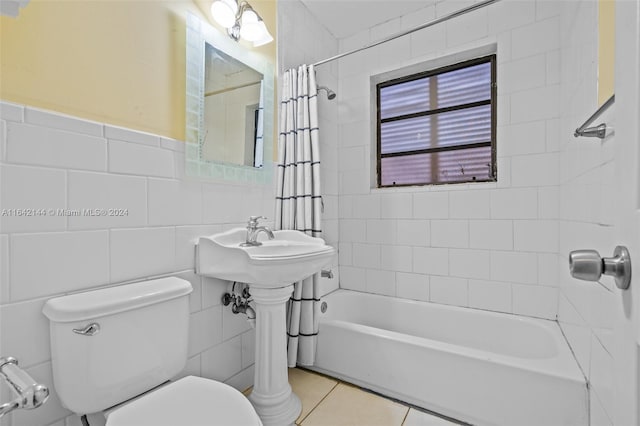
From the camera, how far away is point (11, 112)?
2.82 ft

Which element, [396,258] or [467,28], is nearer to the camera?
[467,28]

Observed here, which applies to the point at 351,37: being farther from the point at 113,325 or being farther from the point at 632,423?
the point at 632,423

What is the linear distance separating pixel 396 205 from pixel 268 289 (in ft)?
4.11

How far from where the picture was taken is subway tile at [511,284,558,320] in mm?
1771

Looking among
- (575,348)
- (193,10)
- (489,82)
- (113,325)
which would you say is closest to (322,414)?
(113,325)

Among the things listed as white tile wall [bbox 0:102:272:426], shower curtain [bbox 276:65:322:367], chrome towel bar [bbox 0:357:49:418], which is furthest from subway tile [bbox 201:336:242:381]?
chrome towel bar [bbox 0:357:49:418]

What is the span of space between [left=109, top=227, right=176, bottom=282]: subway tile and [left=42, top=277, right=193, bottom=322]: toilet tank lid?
60mm

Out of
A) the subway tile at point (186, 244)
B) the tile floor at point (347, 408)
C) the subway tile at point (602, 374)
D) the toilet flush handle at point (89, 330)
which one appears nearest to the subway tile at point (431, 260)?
the tile floor at point (347, 408)

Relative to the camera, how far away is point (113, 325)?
94 cm

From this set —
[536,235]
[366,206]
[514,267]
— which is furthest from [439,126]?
[514,267]

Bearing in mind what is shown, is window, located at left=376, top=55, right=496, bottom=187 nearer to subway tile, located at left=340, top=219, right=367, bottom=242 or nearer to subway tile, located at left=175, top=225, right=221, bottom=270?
subway tile, located at left=340, top=219, right=367, bottom=242

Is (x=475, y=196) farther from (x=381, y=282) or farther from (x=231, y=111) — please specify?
(x=231, y=111)

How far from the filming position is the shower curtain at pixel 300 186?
1735 millimetres

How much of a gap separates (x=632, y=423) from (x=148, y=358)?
3.86 feet
